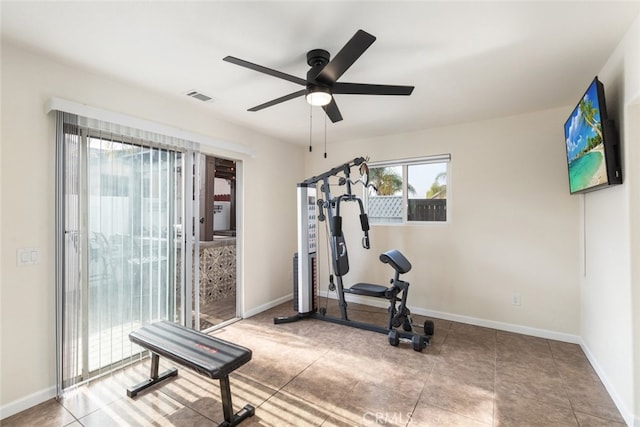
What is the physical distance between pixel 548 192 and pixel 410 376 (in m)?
2.41

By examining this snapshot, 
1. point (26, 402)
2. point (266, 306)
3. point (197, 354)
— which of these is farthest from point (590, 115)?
point (26, 402)

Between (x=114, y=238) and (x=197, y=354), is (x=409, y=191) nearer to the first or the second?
(x=197, y=354)

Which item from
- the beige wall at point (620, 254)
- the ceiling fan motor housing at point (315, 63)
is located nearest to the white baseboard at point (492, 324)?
the beige wall at point (620, 254)

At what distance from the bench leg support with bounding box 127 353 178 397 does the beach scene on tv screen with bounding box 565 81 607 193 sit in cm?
348

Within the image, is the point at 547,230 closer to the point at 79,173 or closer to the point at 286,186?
the point at 286,186

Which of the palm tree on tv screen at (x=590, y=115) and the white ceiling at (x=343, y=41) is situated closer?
the white ceiling at (x=343, y=41)

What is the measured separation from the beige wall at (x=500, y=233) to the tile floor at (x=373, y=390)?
1.43ft

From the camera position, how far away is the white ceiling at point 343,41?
1.63 meters

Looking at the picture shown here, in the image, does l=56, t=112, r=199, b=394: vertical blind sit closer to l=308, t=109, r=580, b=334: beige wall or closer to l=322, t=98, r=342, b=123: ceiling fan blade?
l=322, t=98, r=342, b=123: ceiling fan blade

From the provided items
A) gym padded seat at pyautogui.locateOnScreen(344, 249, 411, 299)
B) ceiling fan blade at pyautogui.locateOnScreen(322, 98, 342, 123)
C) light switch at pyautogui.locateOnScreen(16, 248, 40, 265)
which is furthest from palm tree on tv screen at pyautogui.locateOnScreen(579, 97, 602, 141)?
light switch at pyautogui.locateOnScreen(16, 248, 40, 265)

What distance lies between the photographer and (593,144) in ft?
6.88

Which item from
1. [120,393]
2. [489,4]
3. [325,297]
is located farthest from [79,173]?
[325,297]

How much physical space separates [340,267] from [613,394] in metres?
2.40

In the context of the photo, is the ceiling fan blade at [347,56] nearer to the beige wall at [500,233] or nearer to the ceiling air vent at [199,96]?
the ceiling air vent at [199,96]
